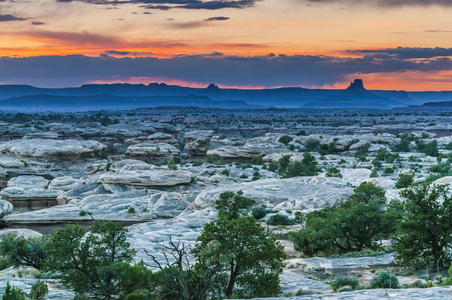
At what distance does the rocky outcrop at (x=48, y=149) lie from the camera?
56438mm

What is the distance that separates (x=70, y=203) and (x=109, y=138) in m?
42.0

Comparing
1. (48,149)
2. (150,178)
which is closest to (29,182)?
(48,149)

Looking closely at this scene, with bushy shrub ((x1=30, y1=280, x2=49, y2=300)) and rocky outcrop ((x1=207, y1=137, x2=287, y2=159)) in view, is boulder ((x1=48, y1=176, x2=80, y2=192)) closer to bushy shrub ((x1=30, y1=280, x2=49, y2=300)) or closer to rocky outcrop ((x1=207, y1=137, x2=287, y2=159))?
rocky outcrop ((x1=207, y1=137, x2=287, y2=159))

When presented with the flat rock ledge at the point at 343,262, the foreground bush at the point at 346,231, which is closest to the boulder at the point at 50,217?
the foreground bush at the point at 346,231

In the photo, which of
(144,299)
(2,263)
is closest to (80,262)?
(144,299)

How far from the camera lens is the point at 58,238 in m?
13.8

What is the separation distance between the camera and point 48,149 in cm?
5719

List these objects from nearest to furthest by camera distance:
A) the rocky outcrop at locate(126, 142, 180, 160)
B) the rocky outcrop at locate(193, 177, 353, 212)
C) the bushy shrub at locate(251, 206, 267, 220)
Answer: the bushy shrub at locate(251, 206, 267, 220) < the rocky outcrop at locate(193, 177, 353, 212) < the rocky outcrop at locate(126, 142, 180, 160)

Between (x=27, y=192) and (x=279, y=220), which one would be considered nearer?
(x=279, y=220)

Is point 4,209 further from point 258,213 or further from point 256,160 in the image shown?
point 256,160

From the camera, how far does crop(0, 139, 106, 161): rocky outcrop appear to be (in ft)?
185

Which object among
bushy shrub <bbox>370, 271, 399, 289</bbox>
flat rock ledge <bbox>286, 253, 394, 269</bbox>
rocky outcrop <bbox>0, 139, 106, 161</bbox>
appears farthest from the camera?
rocky outcrop <bbox>0, 139, 106, 161</bbox>

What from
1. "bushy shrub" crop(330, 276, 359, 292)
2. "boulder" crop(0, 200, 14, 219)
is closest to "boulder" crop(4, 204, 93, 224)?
"boulder" crop(0, 200, 14, 219)

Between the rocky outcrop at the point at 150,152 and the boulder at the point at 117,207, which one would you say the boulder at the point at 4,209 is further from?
the rocky outcrop at the point at 150,152
